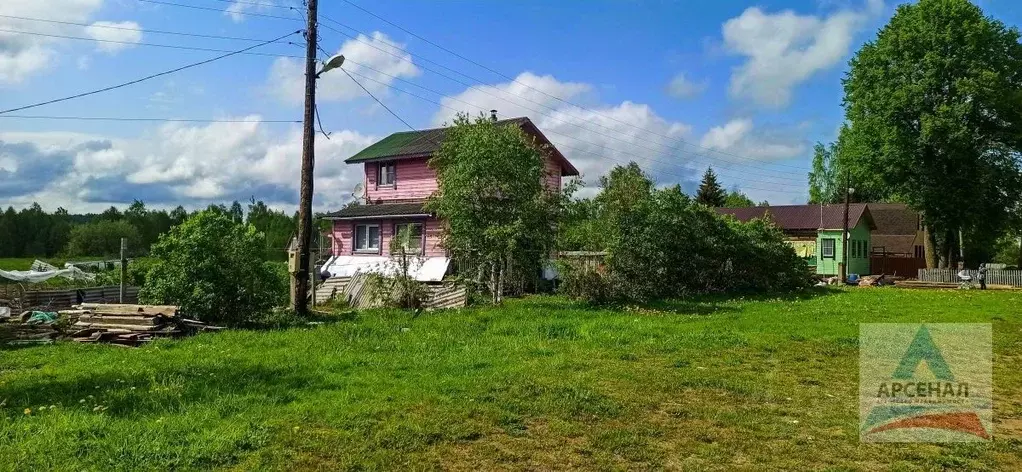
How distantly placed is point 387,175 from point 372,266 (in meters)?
5.43

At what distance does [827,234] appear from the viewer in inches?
1841

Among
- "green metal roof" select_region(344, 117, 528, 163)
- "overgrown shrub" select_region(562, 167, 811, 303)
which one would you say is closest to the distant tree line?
"green metal roof" select_region(344, 117, 528, 163)

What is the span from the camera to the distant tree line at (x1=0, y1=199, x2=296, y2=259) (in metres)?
67.3

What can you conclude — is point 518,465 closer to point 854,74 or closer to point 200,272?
point 200,272

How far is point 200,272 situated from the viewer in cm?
1453

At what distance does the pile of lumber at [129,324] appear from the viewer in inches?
494

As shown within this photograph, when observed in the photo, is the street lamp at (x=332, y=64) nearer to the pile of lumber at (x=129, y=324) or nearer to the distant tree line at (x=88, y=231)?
the pile of lumber at (x=129, y=324)

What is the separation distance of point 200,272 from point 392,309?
16.3 ft

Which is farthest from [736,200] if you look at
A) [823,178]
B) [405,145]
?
[405,145]

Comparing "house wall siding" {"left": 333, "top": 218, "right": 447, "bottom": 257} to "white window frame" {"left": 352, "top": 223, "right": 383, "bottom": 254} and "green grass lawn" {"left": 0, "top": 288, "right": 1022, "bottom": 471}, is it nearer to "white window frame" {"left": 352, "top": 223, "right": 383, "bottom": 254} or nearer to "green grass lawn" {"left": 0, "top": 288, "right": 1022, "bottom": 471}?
"white window frame" {"left": 352, "top": 223, "right": 383, "bottom": 254}

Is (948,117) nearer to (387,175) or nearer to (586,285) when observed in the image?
(586,285)

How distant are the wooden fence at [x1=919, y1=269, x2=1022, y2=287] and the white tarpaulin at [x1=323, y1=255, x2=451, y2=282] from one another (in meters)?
28.0

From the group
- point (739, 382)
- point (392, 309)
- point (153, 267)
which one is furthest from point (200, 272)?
point (739, 382)

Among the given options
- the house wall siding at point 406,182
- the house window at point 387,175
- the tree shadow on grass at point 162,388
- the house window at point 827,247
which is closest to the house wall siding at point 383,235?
the house wall siding at point 406,182
